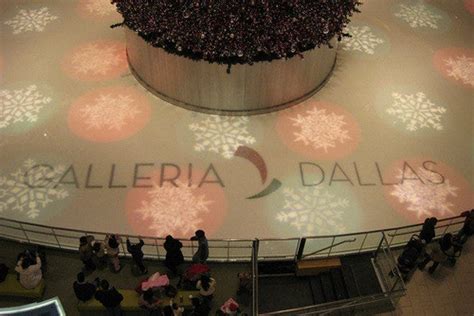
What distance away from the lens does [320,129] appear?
9.91 meters

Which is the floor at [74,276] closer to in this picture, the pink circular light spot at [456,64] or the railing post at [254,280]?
the railing post at [254,280]

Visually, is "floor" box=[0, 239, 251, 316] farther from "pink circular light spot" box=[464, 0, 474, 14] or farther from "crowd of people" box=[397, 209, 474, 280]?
"pink circular light spot" box=[464, 0, 474, 14]

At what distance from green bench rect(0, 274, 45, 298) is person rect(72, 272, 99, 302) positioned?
0.67m

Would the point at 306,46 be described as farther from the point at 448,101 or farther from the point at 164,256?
the point at 164,256

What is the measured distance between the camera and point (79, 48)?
11.6 metres

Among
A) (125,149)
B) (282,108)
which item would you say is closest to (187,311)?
(125,149)

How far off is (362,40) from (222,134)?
5.05 metres

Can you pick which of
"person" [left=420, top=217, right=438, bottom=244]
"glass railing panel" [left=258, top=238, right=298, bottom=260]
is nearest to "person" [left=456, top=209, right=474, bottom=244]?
"person" [left=420, top=217, right=438, bottom=244]

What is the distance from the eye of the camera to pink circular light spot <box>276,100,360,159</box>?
9.53 meters

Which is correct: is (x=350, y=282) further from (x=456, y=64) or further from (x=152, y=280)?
(x=456, y=64)

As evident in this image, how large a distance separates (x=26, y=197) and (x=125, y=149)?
1.96m

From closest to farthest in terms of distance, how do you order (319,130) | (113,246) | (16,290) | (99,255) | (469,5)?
(16,290) < (113,246) < (99,255) < (319,130) < (469,5)

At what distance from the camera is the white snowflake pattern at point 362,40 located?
12018 millimetres

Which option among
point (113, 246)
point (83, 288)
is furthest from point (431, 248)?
point (83, 288)
